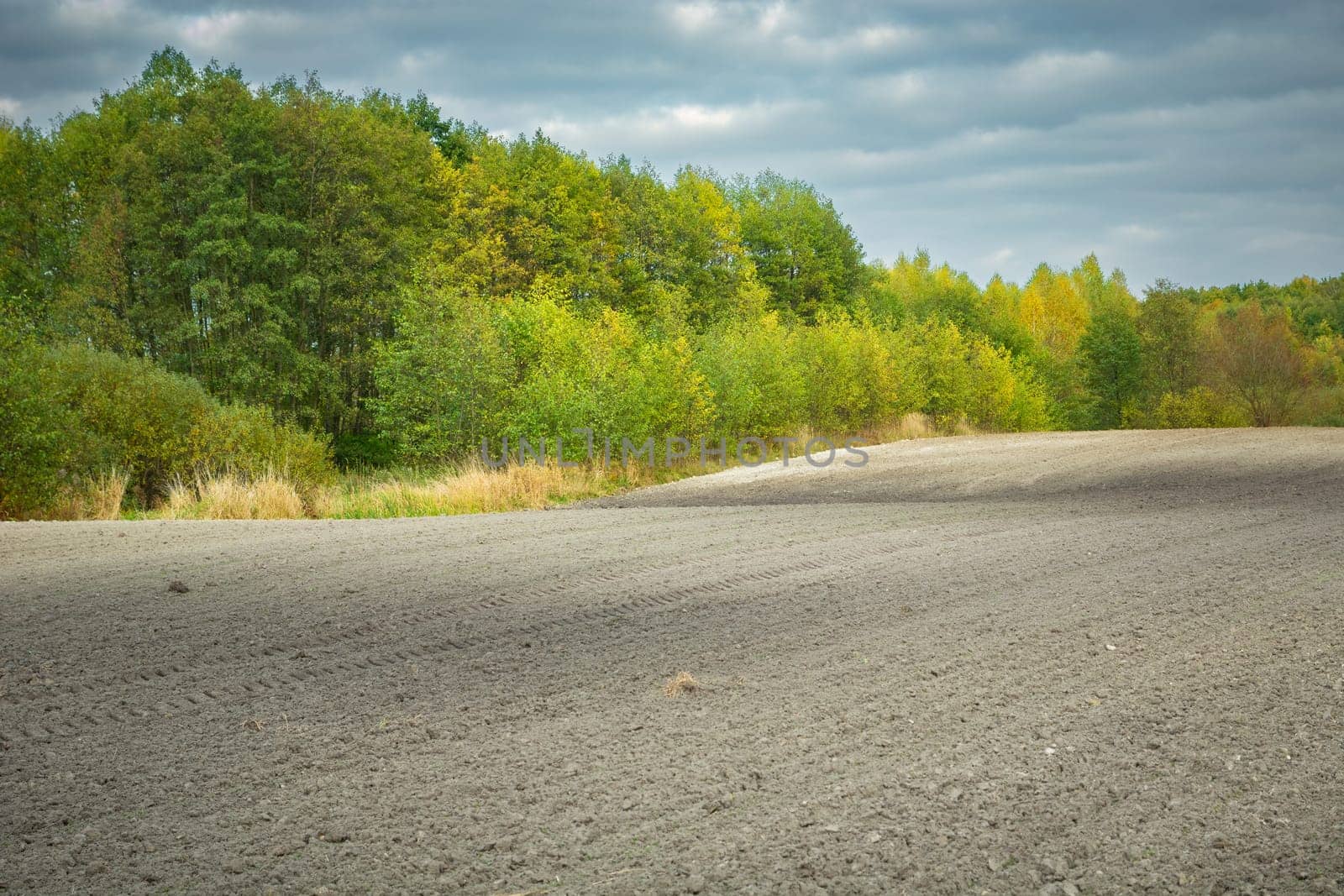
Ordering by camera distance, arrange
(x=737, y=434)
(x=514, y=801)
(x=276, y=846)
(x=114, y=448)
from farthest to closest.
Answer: (x=737, y=434) < (x=114, y=448) < (x=514, y=801) < (x=276, y=846)

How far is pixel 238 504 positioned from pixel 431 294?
17829mm

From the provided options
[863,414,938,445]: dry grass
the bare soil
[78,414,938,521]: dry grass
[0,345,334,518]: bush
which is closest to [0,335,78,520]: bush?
[0,345,334,518]: bush

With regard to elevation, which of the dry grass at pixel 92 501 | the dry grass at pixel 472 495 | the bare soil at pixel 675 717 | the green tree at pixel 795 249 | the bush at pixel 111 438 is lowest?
the bare soil at pixel 675 717

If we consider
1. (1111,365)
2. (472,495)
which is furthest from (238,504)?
(1111,365)

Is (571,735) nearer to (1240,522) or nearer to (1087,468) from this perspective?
(1240,522)

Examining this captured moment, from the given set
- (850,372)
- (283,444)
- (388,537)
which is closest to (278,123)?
(283,444)

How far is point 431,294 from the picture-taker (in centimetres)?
3200

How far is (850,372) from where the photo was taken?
1469 inches

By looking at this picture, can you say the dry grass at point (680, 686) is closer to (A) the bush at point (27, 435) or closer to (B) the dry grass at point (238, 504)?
(B) the dry grass at point (238, 504)

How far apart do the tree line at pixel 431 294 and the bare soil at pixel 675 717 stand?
12692 mm

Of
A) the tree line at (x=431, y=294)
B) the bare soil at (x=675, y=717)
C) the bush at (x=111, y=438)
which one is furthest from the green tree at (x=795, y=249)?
the bare soil at (x=675, y=717)

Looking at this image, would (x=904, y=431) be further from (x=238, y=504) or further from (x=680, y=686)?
(x=680, y=686)

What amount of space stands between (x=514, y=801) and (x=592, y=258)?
4218cm

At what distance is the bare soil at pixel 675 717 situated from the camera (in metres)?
3.60
